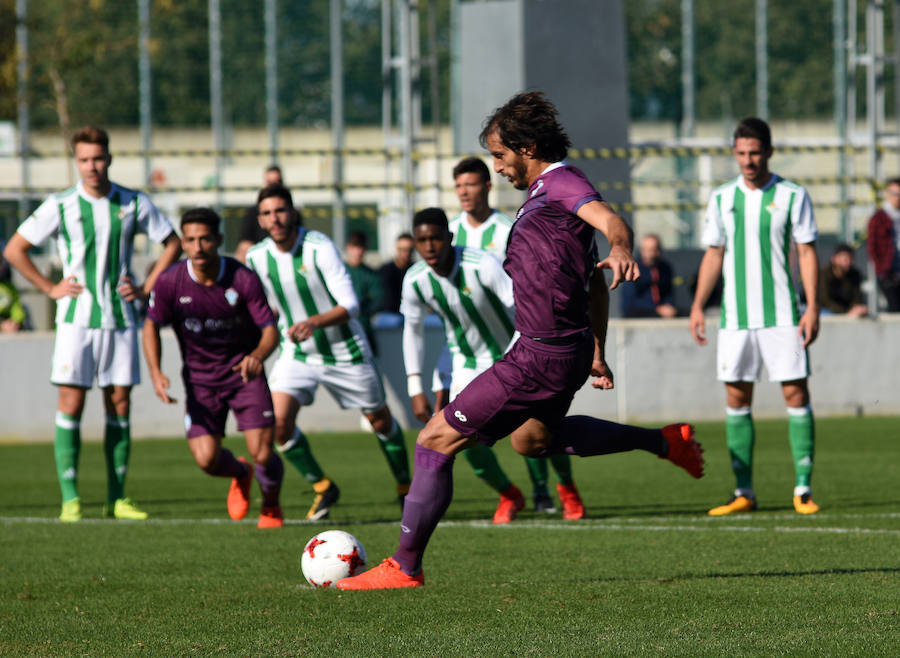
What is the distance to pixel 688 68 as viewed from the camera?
27.5 m

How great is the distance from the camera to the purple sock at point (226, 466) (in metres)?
8.41

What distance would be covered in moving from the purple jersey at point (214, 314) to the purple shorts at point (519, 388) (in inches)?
114

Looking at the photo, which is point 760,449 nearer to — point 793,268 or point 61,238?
point 793,268

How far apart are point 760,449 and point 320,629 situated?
7.96 m

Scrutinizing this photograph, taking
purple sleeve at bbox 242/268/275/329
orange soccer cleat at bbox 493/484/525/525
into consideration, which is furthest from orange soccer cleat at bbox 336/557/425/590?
purple sleeve at bbox 242/268/275/329

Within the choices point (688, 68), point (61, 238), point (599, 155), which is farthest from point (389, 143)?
point (61, 238)

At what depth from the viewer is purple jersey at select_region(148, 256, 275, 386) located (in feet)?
27.0

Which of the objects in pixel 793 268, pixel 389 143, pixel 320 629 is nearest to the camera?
pixel 320 629

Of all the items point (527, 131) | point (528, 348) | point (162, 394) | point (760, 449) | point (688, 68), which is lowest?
point (760, 449)

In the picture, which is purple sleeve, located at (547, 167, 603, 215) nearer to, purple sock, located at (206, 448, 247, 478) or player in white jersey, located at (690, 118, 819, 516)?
player in white jersey, located at (690, 118, 819, 516)

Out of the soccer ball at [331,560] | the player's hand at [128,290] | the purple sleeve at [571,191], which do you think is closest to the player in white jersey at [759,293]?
the soccer ball at [331,560]

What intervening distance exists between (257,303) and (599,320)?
2.93 metres

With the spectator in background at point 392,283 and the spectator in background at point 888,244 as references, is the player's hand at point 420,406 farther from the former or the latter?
the spectator in background at point 888,244

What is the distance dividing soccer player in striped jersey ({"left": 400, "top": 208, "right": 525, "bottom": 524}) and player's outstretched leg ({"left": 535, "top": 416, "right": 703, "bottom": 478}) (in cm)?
226
